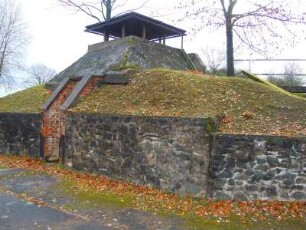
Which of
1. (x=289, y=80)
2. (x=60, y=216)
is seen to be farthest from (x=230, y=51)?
(x=60, y=216)

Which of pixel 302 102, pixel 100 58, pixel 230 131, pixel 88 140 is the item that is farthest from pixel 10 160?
pixel 302 102

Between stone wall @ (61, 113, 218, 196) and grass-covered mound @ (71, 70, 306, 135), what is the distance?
50 centimetres

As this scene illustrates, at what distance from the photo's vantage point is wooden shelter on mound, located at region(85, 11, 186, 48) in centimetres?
1850

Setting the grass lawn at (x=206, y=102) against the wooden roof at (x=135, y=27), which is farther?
the wooden roof at (x=135, y=27)

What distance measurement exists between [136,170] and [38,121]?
629 cm

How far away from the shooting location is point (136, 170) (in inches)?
420

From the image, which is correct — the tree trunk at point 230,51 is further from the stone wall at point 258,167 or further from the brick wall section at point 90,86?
the stone wall at point 258,167

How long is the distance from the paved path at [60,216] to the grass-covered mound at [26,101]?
712 cm

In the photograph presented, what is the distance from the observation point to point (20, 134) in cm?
1564

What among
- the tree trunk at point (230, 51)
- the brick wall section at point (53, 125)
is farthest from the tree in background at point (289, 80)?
the brick wall section at point (53, 125)

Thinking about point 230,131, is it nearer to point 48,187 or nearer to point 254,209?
point 254,209

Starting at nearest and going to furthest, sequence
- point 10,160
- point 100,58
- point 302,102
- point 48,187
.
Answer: point 48,187 < point 302,102 < point 10,160 < point 100,58

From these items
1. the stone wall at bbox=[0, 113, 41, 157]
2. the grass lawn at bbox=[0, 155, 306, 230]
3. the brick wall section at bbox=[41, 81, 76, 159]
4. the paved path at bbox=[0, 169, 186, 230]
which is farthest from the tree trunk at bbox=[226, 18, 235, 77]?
the paved path at bbox=[0, 169, 186, 230]

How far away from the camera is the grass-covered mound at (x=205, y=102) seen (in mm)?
10117
